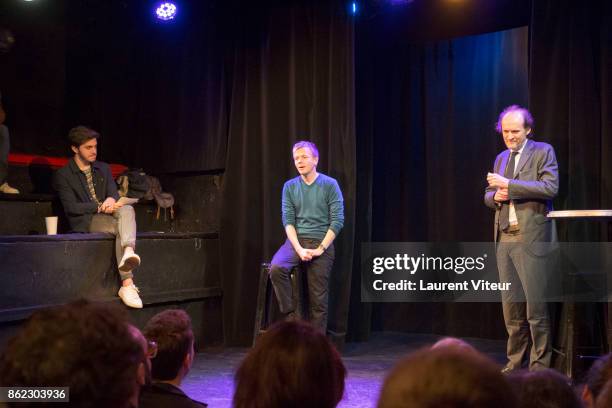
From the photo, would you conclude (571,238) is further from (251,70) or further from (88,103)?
(88,103)

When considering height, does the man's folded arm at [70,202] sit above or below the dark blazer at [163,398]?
above

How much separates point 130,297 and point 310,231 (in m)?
1.37

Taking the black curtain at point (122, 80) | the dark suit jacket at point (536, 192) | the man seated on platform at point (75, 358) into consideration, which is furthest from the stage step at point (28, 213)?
the man seated on platform at point (75, 358)

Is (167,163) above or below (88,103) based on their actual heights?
below

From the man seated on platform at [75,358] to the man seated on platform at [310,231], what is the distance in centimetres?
320

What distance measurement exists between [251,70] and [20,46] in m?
2.50

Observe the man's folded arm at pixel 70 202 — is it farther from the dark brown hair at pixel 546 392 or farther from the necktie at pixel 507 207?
the dark brown hair at pixel 546 392

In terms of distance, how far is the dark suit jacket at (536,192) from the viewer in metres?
3.55

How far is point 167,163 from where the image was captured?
18.7ft

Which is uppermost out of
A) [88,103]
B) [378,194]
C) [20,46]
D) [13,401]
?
[20,46]

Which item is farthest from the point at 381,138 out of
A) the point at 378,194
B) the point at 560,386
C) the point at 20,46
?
the point at 560,386

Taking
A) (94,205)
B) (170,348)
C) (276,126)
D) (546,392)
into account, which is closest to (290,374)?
(546,392)

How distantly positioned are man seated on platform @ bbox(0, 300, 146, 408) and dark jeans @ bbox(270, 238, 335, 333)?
319 centimetres

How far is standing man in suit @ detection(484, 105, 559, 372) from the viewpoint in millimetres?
A: 3561
